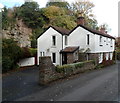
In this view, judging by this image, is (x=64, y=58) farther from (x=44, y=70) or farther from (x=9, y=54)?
(x=44, y=70)

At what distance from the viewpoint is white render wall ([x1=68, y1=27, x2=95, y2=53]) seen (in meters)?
24.9

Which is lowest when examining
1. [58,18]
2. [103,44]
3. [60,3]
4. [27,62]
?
[27,62]

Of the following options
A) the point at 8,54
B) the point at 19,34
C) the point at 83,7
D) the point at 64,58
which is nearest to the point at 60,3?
the point at 83,7

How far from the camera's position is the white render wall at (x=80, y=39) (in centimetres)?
2490

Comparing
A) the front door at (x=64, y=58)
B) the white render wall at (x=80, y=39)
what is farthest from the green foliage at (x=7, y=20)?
the front door at (x=64, y=58)

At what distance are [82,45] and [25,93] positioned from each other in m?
17.1

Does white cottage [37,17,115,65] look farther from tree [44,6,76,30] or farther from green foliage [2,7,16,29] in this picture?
tree [44,6,76,30]

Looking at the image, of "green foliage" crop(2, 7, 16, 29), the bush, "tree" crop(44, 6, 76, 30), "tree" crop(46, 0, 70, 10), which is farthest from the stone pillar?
"tree" crop(46, 0, 70, 10)

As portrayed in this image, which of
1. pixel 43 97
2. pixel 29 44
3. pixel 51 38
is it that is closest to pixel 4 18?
pixel 29 44

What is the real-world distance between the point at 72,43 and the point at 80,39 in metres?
1.61

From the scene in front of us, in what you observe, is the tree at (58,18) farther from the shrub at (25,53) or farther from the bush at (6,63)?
the bush at (6,63)

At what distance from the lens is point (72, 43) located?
26.8 metres

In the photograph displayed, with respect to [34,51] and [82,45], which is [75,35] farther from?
[34,51]

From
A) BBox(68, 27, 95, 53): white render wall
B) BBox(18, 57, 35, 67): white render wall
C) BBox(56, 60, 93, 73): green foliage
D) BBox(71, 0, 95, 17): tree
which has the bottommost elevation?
BBox(18, 57, 35, 67): white render wall
